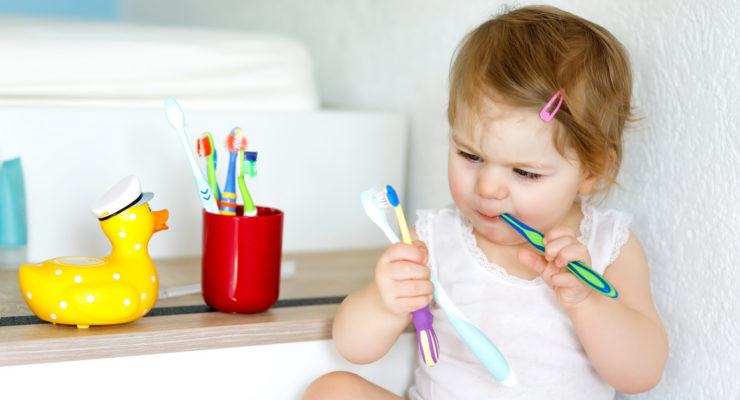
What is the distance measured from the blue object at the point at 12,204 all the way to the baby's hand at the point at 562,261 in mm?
692

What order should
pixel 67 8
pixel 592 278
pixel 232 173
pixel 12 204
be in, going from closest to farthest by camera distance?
pixel 592 278, pixel 232 173, pixel 12 204, pixel 67 8

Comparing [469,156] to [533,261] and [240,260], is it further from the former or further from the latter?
[240,260]

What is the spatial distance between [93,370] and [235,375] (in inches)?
6.1

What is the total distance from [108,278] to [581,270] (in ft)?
1.58

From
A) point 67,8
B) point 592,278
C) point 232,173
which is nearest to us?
point 592,278

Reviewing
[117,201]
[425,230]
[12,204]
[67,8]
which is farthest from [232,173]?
[67,8]

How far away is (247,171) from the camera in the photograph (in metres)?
0.85

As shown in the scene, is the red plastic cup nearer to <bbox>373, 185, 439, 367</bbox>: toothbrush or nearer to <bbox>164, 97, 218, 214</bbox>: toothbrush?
<bbox>164, 97, 218, 214</bbox>: toothbrush

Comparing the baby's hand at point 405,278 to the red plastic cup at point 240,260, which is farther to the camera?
the red plastic cup at point 240,260

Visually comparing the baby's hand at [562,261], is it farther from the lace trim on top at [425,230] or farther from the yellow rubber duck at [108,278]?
the yellow rubber duck at [108,278]

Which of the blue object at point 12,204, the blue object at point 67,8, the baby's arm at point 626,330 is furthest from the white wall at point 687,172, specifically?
the blue object at point 67,8

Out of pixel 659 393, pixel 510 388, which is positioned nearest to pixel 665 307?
pixel 659 393

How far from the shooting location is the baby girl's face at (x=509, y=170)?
2.35 ft

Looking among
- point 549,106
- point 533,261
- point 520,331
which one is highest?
point 549,106
